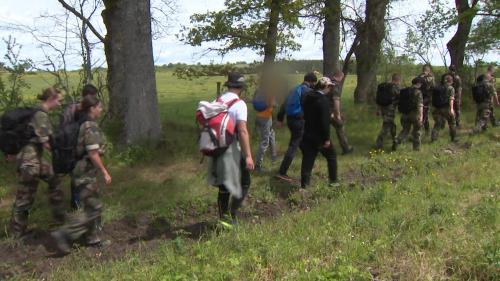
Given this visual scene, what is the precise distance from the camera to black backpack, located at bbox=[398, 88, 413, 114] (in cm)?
1223

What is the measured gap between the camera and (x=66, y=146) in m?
6.66

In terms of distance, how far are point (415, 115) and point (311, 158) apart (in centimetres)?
445

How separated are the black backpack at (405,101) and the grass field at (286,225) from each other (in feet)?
4.57

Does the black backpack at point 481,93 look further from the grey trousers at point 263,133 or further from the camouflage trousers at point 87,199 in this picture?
the camouflage trousers at point 87,199

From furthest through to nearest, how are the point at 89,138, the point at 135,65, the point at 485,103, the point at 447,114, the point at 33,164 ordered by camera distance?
the point at 485,103 < the point at 447,114 < the point at 135,65 < the point at 33,164 < the point at 89,138

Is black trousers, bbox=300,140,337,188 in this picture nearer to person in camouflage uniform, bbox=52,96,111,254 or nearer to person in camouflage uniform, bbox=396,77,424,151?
person in camouflage uniform, bbox=52,96,111,254

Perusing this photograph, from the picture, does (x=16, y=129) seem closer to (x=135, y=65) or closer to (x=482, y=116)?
(x=135, y=65)

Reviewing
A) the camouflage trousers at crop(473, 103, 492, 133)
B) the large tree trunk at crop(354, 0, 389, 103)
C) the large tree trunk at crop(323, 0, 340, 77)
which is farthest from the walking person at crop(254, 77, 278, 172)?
the large tree trunk at crop(354, 0, 389, 103)

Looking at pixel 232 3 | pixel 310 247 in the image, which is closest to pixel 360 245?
pixel 310 247

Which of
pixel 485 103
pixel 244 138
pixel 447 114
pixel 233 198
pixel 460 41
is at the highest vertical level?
pixel 460 41

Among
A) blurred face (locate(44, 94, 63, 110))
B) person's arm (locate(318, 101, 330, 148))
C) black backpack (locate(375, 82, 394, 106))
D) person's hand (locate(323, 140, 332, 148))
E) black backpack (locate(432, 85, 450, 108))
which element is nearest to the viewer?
blurred face (locate(44, 94, 63, 110))

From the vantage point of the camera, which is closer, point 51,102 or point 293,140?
point 51,102

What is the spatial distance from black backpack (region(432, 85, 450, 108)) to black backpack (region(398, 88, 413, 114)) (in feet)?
4.61

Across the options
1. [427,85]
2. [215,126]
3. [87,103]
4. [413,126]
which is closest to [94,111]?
[87,103]
